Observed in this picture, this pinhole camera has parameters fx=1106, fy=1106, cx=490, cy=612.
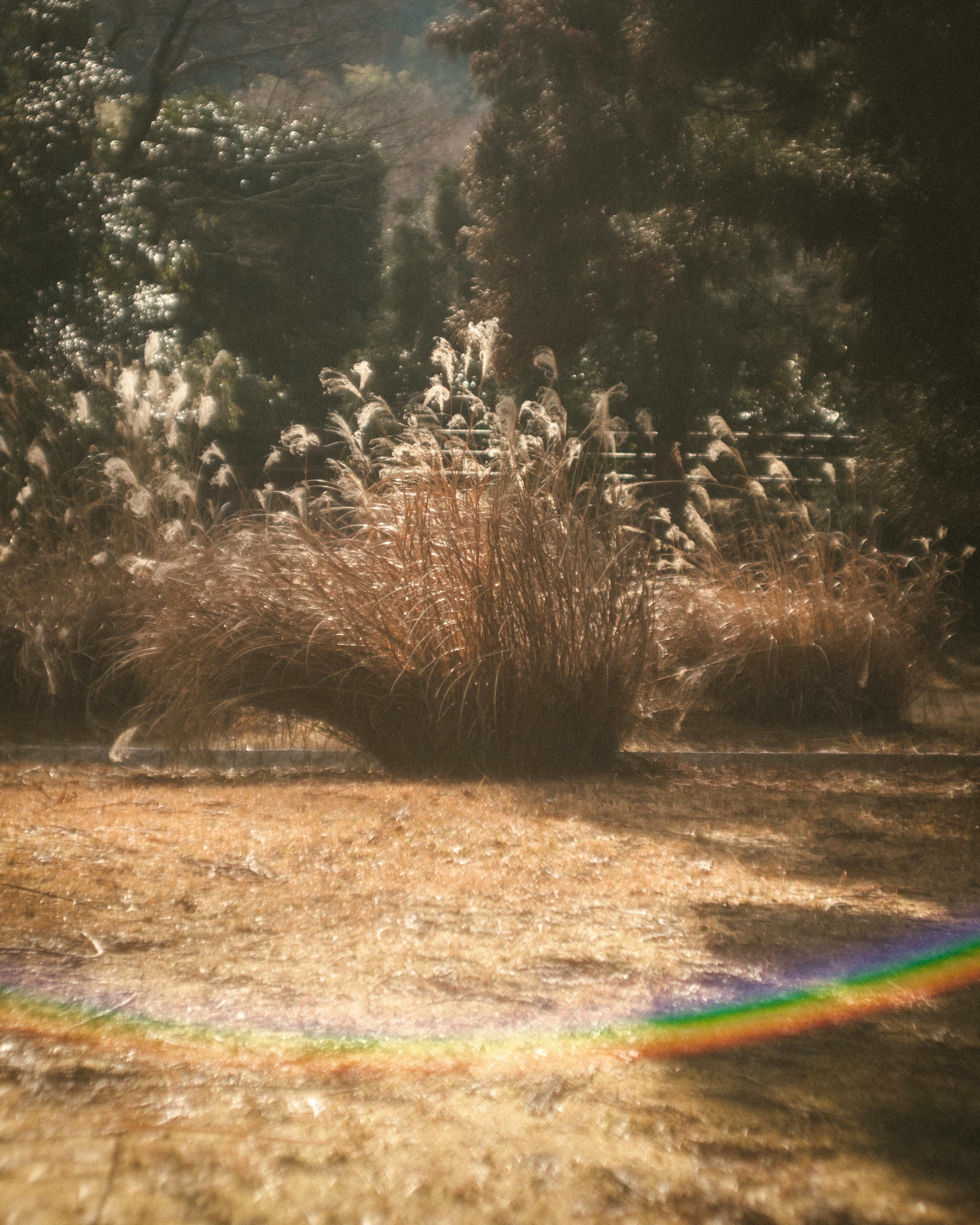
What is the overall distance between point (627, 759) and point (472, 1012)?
2252 mm

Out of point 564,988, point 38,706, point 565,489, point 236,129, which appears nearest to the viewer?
point 564,988

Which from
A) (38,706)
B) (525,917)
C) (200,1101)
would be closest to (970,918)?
(525,917)

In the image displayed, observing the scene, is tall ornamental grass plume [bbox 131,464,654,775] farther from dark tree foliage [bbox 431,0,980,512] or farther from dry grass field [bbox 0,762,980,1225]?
dark tree foliage [bbox 431,0,980,512]

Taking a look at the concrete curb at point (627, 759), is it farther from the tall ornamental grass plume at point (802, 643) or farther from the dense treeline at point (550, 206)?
the dense treeline at point (550, 206)

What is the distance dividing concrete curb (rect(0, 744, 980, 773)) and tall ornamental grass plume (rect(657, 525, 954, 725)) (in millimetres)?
593

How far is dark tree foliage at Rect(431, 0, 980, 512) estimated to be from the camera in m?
3.65

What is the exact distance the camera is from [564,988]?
1782 millimetres

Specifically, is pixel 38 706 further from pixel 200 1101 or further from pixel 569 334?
pixel 569 334

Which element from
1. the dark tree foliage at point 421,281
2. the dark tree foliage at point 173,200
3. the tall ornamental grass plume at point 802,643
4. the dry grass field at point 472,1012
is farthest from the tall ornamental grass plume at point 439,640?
the dark tree foliage at point 421,281

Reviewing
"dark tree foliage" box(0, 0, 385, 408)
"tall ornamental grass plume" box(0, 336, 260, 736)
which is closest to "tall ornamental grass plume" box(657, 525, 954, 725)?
"tall ornamental grass plume" box(0, 336, 260, 736)

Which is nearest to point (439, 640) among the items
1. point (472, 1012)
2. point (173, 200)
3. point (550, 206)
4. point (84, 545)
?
point (472, 1012)

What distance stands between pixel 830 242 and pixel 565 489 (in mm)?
1997

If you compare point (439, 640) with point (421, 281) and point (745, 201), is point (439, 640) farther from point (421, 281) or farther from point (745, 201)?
point (421, 281)

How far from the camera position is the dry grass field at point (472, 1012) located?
1185 mm
